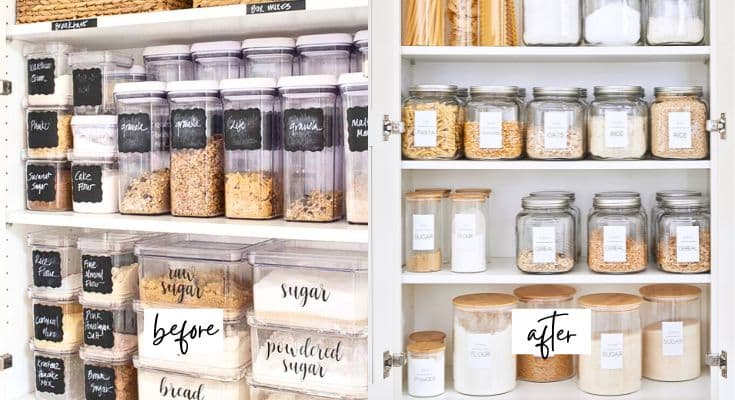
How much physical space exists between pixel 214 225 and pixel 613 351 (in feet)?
3.17

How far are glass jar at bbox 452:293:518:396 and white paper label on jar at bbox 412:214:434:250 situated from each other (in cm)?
17

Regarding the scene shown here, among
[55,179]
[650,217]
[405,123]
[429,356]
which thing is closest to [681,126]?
[650,217]

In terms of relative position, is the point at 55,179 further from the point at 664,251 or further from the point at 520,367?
the point at 664,251

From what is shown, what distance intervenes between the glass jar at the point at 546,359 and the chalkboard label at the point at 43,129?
122 centimetres

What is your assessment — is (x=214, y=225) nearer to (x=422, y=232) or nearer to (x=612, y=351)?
(x=422, y=232)

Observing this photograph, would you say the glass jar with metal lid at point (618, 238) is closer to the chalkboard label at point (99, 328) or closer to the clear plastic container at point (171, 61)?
the clear plastic container at point (171, 61)

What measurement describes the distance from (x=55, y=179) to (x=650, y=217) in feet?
4.90

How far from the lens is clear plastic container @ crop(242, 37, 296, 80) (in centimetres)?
162

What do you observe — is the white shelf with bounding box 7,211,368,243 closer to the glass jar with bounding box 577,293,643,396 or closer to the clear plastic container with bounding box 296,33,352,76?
the clear plastic container with bounding box 296,33,352,76

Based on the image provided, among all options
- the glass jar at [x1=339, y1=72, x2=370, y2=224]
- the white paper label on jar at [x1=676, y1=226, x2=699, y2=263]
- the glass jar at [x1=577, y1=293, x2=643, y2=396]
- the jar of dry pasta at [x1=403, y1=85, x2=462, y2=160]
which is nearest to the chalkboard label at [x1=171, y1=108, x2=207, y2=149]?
the glass jar at [x1=339, y1=72, x2=370, y2=224]

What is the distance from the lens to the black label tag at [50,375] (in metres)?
1.84

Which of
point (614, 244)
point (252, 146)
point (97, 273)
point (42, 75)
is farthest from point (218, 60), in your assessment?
point (614, 244)

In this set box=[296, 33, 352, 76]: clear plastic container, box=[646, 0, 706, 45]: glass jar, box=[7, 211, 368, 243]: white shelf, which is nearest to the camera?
box=[7, 211, 368, 243]: white shelf
